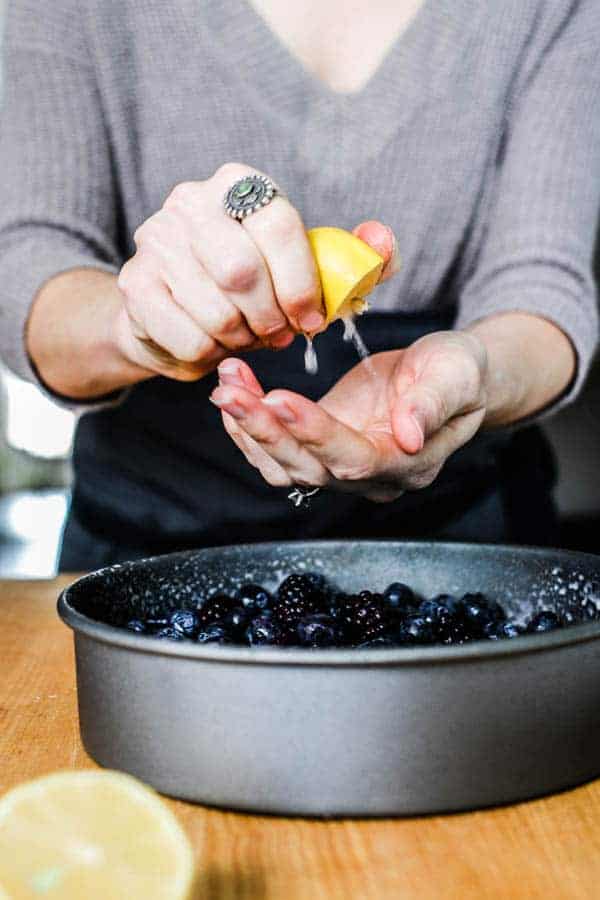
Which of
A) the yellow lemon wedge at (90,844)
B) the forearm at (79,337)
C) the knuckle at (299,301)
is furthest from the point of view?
the forearm at (79,337)

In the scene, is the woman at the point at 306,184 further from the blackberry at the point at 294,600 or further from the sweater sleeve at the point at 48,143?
the blackberry at the point at 294,600

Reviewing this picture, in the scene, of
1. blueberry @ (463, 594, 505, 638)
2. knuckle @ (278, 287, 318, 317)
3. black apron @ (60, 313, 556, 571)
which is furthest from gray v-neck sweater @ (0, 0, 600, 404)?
knuckle @ (278, 287, 318, 317)

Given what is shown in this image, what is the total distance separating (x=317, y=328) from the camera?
0.74 meters

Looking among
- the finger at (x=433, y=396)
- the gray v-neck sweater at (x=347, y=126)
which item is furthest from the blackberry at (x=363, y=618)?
the gray v-neck sweater at (x=347, y=126)

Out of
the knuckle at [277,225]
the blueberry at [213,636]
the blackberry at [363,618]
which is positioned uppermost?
the knuckle at [277,225]

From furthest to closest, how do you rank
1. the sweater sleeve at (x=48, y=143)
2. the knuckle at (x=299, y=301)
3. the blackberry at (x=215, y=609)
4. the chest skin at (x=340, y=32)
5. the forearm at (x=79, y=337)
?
1. the chest skin at (x=340, y=32)
2. the sweater sleeve at (x=48, y=143)
3. the forearm at (x=79, y=337)
4. the blackberry at (x=215, y=609)
5. the knuckle at (x=299, y=301)

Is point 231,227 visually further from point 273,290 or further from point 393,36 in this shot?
point 393,36

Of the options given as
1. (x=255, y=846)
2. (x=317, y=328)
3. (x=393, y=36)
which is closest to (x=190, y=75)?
(x=393, y=36)

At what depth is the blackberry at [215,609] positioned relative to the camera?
2.65 ft

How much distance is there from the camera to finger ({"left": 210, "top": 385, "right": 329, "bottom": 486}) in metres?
0.70

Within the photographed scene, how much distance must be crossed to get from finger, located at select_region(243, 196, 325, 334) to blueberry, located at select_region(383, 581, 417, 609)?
271 mm

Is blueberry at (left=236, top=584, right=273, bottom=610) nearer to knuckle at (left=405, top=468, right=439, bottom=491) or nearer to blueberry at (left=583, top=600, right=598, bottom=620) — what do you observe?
knuckle at (left=405, top=468, right=439, bottom=491)

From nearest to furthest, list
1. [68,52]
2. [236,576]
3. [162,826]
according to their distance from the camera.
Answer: [162,826] → [236,576] → [68,52]

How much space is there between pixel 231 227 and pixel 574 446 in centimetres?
214
